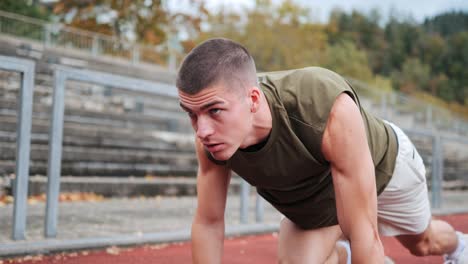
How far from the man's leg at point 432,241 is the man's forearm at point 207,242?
138 cm

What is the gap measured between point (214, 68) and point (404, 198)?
159 cm

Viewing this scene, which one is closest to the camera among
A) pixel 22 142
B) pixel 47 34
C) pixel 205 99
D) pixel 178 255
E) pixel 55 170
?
pixel 205 99

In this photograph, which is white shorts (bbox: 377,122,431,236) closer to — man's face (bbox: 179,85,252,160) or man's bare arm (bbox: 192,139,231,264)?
man's bare arm (bbox: 192,139,231,264)

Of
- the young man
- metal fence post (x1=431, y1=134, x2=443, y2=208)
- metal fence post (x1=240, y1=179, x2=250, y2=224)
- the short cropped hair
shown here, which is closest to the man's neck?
the young man

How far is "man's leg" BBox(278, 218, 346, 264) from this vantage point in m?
2.86

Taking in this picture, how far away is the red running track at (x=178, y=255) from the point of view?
3826 millimetres

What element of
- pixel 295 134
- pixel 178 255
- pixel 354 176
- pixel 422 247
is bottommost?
pixel 178 255

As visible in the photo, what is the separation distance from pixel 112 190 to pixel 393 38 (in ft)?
219

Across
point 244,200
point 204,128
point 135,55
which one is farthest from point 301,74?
point 135,55

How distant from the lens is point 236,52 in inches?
80.3

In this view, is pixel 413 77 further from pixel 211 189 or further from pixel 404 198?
pixel 211 189

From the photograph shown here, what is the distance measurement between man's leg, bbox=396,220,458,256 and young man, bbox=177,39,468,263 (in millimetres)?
534

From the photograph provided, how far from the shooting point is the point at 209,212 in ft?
8.30

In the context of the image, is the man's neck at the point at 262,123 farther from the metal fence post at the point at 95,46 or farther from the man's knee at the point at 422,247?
the metal fence post at the point at 95,46
